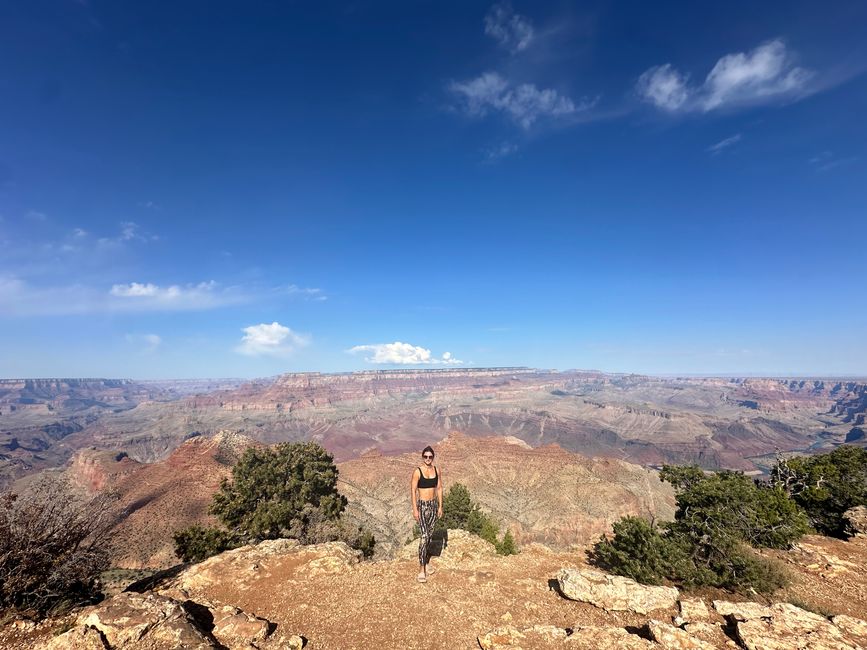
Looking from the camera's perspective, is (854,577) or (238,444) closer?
(854,577)

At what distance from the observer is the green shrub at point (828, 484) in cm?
1936

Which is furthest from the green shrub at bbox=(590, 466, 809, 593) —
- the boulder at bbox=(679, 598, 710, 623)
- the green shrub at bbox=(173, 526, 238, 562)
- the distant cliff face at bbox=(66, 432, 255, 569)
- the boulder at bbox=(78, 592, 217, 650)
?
the distant cliff face at bbox=(66, 432, 255, 569)

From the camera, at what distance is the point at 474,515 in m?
36.4

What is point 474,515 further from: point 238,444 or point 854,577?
point 238,444

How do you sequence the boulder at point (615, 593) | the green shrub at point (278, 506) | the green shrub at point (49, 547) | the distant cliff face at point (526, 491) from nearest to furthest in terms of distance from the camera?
the green shrub at point (49, 547) < the boulder at point (615, 593) < the green shrub at point (278, 506) < the distant cliff face at point (526, 491)

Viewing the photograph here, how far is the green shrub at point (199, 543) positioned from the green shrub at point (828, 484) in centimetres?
3265

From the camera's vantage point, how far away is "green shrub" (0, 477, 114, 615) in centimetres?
836

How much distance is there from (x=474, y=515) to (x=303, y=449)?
17787mm

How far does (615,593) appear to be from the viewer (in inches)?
390

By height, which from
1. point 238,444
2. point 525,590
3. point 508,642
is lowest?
point 238,444

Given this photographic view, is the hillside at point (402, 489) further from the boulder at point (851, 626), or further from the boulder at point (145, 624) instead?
the boulder at point (851, 626)

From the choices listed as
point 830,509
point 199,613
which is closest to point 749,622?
point 199,613

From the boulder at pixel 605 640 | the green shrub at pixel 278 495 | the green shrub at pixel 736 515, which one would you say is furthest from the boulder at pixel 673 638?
the green shrub at pixel 278 495

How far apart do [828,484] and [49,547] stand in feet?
110
